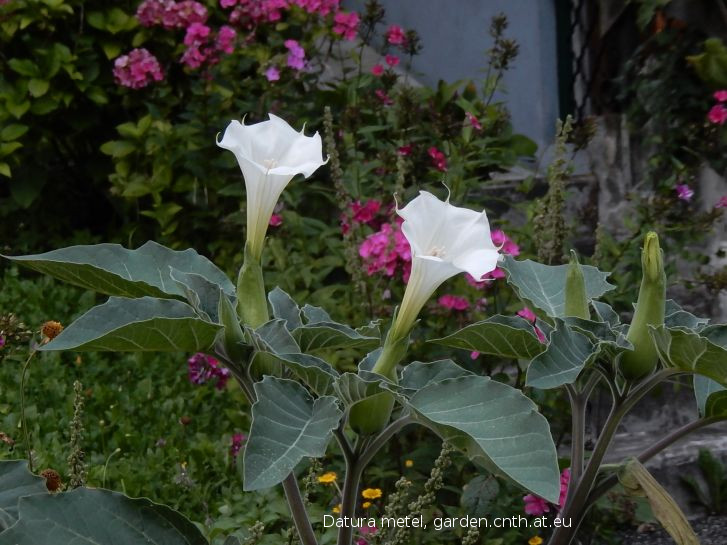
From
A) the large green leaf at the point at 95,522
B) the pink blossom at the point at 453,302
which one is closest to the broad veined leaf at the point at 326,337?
the large green leaf at the point at 95,522

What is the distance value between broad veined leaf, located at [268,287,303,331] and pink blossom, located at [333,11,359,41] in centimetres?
294

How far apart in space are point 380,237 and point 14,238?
2642 millimetres

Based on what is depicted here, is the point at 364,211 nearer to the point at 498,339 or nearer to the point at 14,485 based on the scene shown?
the point at 498,339

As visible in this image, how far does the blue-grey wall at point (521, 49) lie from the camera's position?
471cm

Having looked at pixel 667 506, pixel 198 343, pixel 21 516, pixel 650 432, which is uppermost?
pixel 198 343

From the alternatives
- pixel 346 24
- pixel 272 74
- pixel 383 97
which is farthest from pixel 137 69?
pixel 383 97

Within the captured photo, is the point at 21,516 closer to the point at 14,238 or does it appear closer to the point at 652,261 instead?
the point at 652,261

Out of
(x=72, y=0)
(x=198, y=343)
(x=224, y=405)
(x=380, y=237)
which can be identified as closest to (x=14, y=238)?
(x=72, y=0)

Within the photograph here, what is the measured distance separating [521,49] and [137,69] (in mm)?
1862

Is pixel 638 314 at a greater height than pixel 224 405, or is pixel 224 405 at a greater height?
pixel 638 314

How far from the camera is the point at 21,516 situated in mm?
1064

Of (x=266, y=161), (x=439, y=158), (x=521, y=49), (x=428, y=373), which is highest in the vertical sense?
(x=266, y=161)

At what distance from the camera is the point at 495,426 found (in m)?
1.08

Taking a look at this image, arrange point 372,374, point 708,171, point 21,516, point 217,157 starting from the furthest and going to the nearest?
point 217,157 → point 708,171 → point 372,374 → point 21,516
